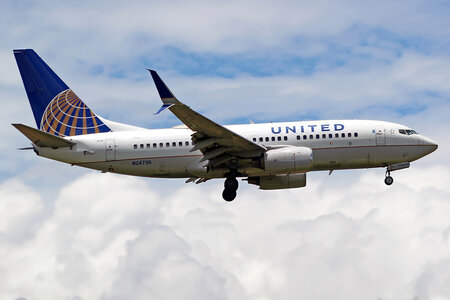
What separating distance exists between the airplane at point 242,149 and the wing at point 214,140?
61 millimetres

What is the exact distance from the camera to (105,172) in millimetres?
50531

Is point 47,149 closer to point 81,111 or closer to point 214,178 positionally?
point 81,111

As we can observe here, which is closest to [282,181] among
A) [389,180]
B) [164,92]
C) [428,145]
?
[389,180]

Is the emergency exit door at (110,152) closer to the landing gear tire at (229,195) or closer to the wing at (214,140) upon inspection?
the wing at (214,140)

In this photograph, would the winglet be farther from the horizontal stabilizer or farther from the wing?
the horizontal stabilizer

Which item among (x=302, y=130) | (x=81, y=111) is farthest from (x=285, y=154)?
(x=81, y=111)

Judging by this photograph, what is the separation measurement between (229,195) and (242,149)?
3.41m

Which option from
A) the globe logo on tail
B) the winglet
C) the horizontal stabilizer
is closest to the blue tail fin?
the globe logo on tail

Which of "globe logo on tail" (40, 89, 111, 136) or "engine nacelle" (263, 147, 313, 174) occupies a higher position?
"globe logo on tail" (40, 89, 111, 136)

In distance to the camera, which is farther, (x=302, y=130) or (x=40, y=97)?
(x=40, y=97)

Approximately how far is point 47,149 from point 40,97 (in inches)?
211

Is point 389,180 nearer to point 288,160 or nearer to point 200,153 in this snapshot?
point 288,160

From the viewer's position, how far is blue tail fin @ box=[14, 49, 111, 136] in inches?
2055

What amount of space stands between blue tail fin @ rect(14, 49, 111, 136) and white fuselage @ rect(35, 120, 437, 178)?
195 centimetres
